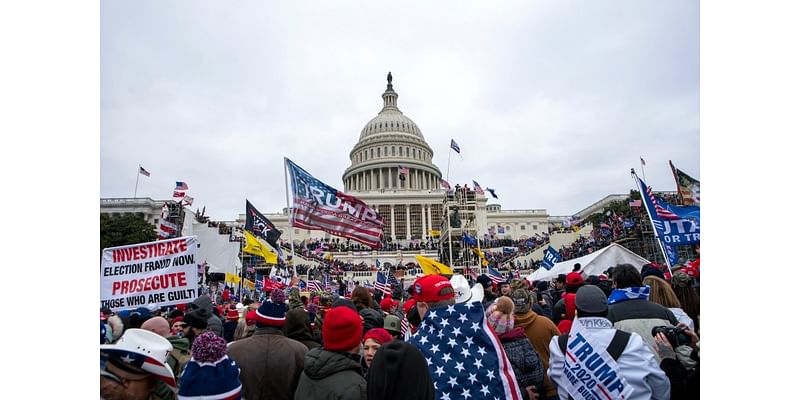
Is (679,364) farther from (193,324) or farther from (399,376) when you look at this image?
(193,324)

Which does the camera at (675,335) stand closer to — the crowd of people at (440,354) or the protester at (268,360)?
the crowd of people at (440,354)

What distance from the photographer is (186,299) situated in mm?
7547

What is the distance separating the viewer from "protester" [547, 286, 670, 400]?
3.17 metres

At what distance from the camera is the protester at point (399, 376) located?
2605mm

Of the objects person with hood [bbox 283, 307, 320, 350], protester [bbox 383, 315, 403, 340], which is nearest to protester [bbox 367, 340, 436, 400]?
person with hood [bbox 283, 307, 320, 350]

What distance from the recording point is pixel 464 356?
344 cm

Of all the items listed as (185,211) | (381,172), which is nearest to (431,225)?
(381,172)

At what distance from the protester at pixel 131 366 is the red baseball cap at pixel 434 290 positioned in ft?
6.06

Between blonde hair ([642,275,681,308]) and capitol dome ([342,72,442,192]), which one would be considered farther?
capitol dome ([342,72,442,192])

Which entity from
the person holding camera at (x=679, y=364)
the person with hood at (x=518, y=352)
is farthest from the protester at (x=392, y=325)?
the person holding camera at (x=679, y=364)

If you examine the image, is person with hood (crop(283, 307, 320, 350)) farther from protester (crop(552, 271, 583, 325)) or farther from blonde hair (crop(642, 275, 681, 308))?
protester (crop(552, 271, 583, 325))

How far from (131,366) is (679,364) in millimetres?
3533

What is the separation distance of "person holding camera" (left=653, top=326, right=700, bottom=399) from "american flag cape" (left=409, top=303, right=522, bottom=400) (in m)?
1.05

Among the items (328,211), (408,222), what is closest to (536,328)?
(328,211)
